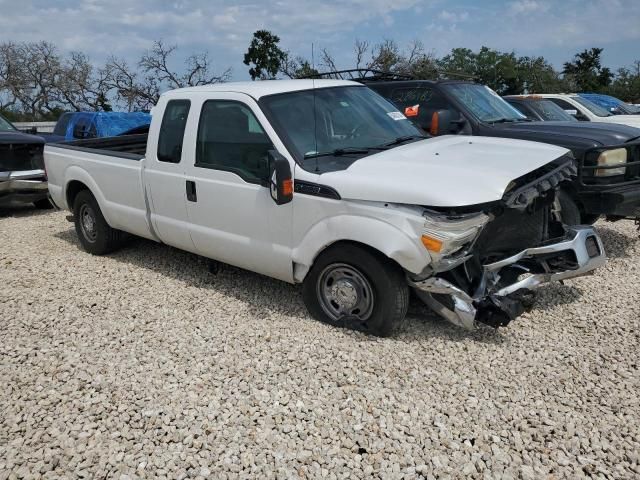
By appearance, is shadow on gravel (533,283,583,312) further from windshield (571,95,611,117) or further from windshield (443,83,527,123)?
windshield (571,95,611,117)

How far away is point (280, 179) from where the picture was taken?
403 cm

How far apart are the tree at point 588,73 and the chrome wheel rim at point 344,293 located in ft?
147

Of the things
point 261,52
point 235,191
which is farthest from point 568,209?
point 261,52

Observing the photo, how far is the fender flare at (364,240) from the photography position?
12.0 feet

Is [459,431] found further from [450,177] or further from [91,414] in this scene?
[91,414]

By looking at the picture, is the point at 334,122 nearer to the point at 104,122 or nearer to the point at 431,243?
the point at 431,243

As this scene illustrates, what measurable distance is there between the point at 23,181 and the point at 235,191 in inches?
241

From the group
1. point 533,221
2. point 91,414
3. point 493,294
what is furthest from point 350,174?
point 91,414

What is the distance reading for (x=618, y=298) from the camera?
489 cm

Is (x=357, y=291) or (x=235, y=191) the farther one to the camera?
(x=235, y=191)

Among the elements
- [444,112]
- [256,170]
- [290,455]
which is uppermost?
[444,112]

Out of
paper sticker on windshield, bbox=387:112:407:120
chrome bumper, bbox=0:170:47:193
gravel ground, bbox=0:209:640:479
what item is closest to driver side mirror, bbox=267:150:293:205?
gravel ground, bbox=0:209:640:479

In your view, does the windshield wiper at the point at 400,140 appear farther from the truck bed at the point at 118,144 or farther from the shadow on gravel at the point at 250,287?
the truck bed at the point at 118,144

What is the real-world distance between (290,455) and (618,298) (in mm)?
3502
